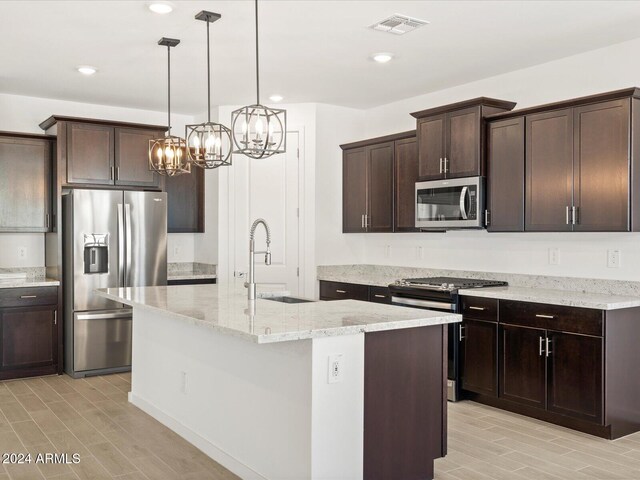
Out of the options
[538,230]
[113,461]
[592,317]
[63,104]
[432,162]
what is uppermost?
[63,104]

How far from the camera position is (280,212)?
6.53m

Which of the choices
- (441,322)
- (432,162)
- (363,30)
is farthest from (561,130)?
(441,322)

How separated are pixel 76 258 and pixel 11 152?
46.1 inches

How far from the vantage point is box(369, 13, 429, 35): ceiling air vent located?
3.91 m

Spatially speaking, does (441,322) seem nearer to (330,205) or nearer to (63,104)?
(330,205)

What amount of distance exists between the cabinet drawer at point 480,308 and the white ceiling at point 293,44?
6.12 feet

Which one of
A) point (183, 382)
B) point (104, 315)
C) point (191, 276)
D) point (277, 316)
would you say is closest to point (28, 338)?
point (104, 315)

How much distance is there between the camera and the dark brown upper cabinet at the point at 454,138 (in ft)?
16.0

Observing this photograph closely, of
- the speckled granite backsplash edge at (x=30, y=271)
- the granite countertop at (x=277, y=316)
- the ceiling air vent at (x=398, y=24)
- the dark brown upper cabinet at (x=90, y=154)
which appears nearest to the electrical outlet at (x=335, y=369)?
the granite countertop at (x=277, y=316)

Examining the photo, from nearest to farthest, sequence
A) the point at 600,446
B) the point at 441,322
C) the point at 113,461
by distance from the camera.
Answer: the point at 441,322 → the point at 113,461 → the point at 600,446

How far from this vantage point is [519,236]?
5051 mm

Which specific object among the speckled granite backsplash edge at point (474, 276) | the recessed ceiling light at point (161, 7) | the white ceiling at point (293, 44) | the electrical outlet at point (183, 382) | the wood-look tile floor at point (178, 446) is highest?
the white ceiling at point (293, 44)

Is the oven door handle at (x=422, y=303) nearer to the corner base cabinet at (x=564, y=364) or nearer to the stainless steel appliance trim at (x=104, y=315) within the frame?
the corner base cabinet at (x=564, y=364)

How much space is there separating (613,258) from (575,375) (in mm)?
943
